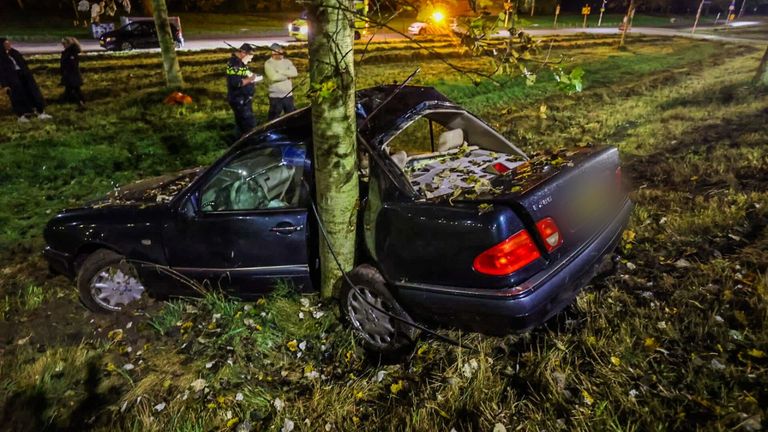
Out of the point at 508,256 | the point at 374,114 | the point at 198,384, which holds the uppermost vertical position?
the point at 374,114

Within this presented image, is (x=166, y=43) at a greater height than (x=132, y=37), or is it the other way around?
(x=166, y=43)

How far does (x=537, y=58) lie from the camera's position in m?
2.98

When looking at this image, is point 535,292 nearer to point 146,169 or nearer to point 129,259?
point 129,259

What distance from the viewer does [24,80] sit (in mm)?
9555

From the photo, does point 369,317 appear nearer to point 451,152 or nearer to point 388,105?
point 388,105

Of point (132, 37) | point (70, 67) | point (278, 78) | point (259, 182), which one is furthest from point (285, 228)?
point (132, 37)

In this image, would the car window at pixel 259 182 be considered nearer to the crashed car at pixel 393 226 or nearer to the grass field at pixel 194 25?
the crashed car at pixel 393 226

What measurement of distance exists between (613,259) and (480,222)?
58.4 inches

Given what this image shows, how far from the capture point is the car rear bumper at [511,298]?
2.53 meters

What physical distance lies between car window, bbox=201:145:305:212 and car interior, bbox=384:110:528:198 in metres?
0.83

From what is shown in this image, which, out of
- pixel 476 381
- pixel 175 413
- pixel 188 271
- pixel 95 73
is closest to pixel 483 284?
pixel 476 381

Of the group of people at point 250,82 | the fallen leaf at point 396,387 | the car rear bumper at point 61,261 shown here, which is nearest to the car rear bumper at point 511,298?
the fallen leaf at point 396,387

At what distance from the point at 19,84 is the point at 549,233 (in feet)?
36.7

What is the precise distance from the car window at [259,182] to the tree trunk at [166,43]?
8652 millimetres
